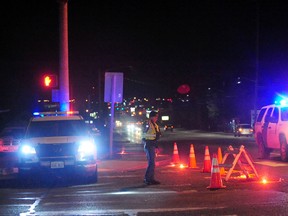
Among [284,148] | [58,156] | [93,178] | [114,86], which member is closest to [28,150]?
[58,156]

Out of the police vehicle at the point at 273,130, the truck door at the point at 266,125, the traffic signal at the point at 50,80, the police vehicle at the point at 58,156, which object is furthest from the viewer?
the truck door at the point at 266,125

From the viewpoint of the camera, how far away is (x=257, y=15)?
48375 millimetres

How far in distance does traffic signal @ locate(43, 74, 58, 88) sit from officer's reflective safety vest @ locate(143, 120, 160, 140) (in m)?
7.33

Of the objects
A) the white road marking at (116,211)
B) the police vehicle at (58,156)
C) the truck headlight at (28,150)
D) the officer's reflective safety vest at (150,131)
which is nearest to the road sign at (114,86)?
the police vehicle at (58,156)

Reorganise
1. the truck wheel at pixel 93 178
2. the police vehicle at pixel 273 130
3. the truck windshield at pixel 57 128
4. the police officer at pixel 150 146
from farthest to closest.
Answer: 1. the police vehicle at pixel 273 130
2. the truck windshield at pixel 57 128
3. the truck wheel at pixel 93 178
4. the police officer at pixel 150 146

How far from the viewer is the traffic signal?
64.1 ft

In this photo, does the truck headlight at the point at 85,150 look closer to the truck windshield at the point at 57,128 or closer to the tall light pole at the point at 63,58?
the truck windshield at the point at 57,128

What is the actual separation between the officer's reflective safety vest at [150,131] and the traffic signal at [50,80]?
7332mm

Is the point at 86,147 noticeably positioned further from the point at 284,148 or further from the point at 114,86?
the point at 284,148

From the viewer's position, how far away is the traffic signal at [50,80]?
19.5 m

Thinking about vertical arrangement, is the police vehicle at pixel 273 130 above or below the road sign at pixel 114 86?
below

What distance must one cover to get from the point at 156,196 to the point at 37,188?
142 inches

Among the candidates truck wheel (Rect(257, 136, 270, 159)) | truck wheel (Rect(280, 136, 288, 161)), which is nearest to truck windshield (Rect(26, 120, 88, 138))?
truck wheel (Rect(280, 136, 288, 161))

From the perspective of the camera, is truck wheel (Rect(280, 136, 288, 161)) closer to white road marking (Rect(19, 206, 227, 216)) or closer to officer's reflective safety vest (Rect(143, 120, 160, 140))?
officer's reflective safety vest (Rect(143, 120, 160, 140))
